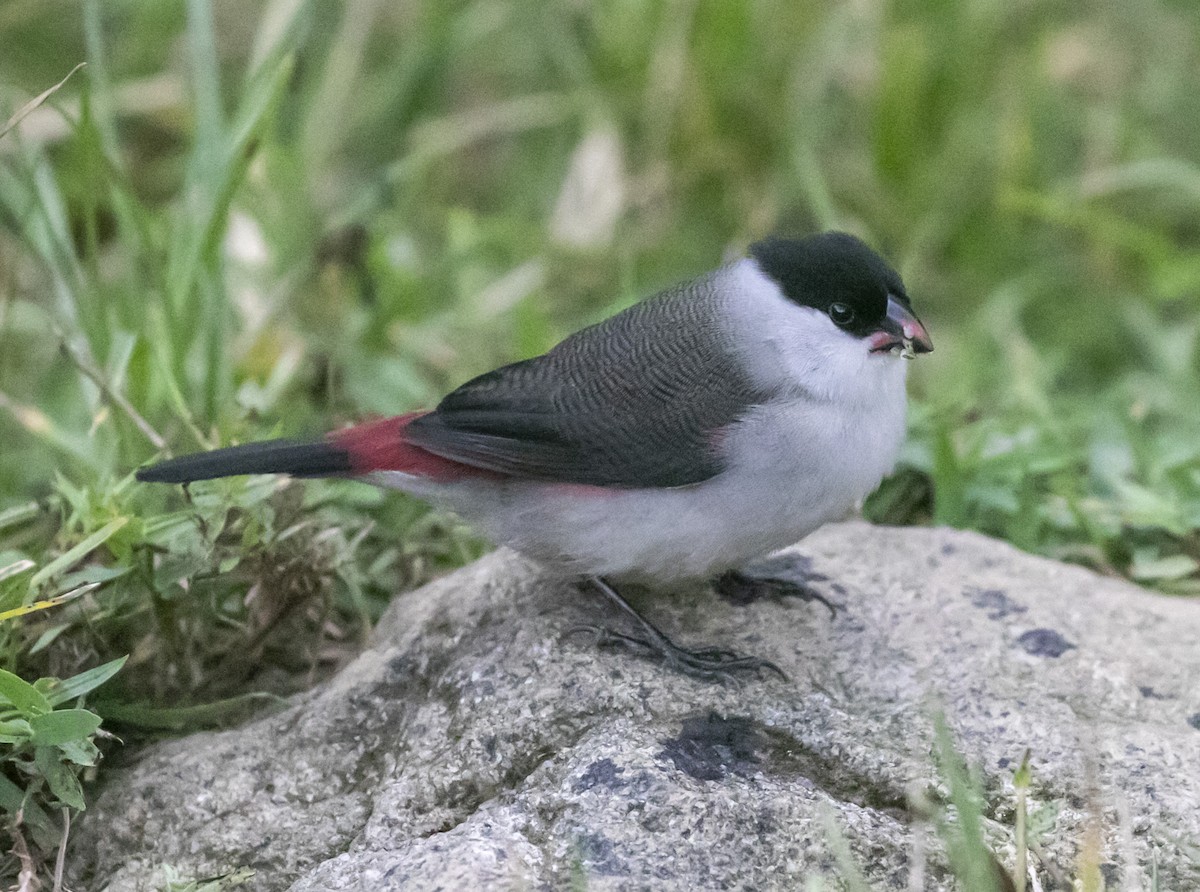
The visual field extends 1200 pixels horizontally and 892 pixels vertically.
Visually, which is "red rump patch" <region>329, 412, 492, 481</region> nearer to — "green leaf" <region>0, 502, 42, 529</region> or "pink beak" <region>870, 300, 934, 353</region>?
"green leaf" <region>0, 502, 42, 529</region>

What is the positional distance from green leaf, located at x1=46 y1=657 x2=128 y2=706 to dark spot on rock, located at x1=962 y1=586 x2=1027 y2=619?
5.97ft

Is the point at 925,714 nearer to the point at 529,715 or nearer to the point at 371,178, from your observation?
the point at 529,715

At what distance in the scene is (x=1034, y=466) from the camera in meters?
3.61

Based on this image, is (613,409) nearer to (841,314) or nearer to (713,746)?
(841,314)

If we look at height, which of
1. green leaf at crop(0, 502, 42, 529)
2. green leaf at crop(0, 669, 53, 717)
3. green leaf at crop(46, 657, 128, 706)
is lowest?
green leaf at crop(46, 657, 128, 706)

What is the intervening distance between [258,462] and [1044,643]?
5.62ft

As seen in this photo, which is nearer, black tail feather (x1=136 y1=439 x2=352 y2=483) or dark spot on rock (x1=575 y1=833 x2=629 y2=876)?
dark spot on rock (x1=575 y1=833 x2=629 y2=876)

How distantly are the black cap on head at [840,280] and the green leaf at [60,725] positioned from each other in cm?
166

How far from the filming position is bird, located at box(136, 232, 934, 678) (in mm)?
2734

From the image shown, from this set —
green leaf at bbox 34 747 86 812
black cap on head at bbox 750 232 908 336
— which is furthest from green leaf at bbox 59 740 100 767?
black cap on head at bbox 750 232 908 336

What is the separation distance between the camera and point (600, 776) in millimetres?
2387

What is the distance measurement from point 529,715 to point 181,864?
27.7 inches

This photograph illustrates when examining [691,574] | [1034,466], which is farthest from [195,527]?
[1034,466]

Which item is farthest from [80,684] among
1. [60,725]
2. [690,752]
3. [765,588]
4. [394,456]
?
[765,588]
